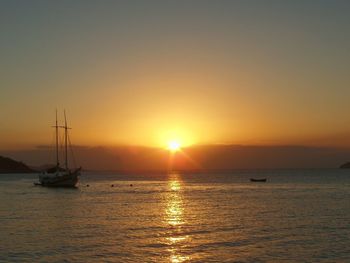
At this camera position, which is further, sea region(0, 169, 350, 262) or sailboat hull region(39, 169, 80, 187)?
sailboat hull region(39, 169, 80, 187)

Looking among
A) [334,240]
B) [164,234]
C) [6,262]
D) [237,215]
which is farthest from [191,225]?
Result: [6,262]

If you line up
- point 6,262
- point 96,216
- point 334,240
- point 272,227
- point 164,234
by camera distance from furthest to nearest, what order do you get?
1. point 96,216
2. point 272,227
3. point 164,234
4. point 334,240
5. point 6,262

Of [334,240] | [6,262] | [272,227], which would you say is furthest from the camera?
[272,227]

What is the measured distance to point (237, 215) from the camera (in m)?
52.6

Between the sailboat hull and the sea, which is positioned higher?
the sailboat hull

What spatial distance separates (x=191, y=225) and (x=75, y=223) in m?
11.8

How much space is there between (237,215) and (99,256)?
1048 inches

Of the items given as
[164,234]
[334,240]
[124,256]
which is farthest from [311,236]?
[124,256]

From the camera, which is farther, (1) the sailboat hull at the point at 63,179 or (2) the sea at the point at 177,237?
(1) the sailboat hull at the point at 63,179

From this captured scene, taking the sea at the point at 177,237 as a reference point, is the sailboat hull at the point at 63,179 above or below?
above

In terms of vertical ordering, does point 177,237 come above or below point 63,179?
below

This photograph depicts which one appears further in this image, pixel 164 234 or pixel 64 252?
pixel 164 234

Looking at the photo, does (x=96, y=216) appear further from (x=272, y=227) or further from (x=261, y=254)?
(x=261, y=254)

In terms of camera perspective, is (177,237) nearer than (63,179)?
Yes
